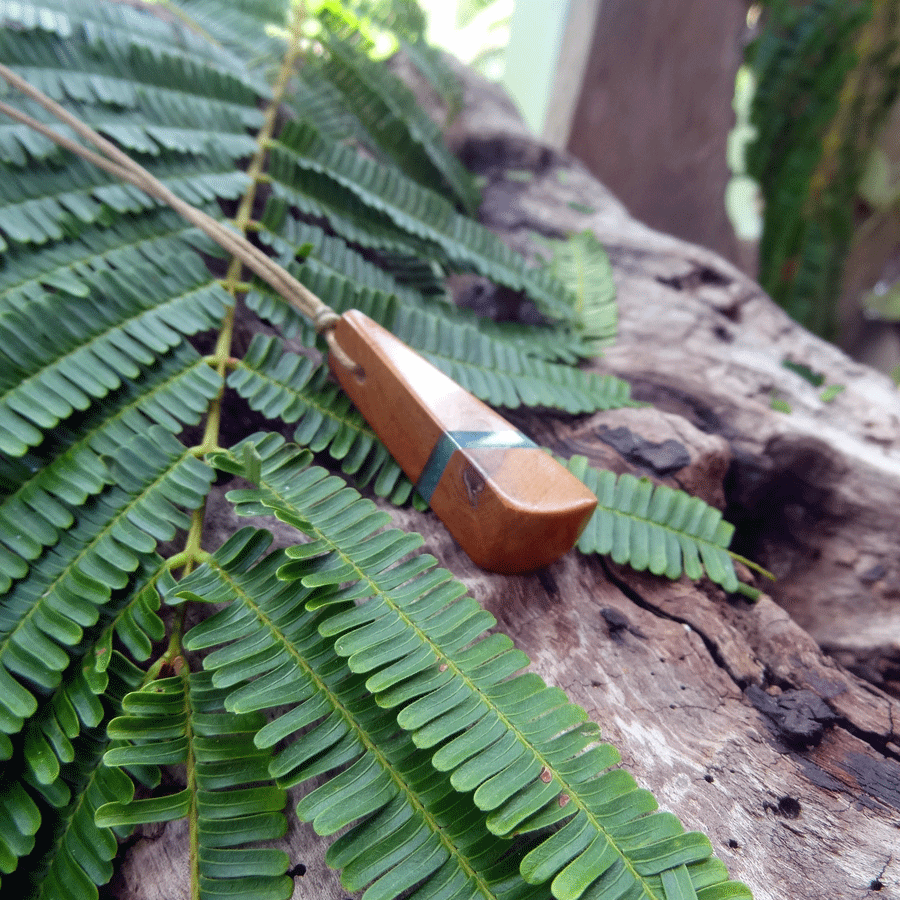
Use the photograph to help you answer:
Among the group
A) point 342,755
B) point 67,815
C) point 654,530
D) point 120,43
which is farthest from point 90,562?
→ point 120,43

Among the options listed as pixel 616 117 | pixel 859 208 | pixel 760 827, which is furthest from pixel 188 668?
pixel 859 208

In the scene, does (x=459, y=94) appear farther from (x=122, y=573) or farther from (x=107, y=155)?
(x=122, y=573)

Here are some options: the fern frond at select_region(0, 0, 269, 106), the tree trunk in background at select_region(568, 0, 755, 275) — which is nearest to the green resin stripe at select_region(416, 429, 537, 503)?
the fern frond at select_region(0, 0, 269, 106)

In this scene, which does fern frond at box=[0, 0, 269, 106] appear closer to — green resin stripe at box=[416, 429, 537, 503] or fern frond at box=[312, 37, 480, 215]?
fern frond at box=[312, 37, 480, 215]

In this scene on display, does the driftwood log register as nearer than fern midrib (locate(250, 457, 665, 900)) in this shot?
No

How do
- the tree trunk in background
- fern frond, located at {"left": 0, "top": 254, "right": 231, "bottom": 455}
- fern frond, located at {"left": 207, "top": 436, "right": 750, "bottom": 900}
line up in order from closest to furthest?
fern frond, located at {"left": 207, "top": 436, "right": 750, "bottom": 900}
fern frond, located at {"left": 0, "top": 254, "right": 231, "bottom": 455}
the tree trunk in background

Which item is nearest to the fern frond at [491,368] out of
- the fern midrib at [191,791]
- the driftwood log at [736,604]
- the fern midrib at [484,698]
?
the driftwood log at [736,604]
